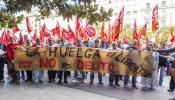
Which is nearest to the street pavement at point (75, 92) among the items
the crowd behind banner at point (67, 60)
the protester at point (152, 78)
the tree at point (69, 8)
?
the protester at point (152, 78)

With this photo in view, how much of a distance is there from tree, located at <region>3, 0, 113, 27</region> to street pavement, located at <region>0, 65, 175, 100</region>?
540 cm

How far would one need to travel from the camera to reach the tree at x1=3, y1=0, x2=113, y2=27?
4705 mm

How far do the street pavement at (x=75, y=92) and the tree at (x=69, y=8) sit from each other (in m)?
5.40

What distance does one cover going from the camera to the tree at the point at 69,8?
4705 millimetres

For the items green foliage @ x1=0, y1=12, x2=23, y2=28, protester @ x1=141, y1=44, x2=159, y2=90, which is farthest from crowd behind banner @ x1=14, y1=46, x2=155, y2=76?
green foliage @ x1=0, y1=12, x2=23, y2=28

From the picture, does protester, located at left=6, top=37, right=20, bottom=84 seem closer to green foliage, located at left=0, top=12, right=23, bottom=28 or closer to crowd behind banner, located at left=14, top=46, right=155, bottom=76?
crowd behind banner, located at left=14, top=46, right=155, bottom=76

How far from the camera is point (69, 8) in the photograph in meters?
4.91

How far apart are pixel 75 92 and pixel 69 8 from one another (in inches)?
265

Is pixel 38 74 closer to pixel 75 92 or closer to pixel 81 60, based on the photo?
pixel 81 60

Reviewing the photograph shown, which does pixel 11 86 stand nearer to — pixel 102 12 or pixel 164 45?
pixel 164 45

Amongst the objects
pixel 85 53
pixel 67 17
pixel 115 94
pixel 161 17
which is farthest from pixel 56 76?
pixel 161 17

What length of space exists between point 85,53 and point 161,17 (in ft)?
217

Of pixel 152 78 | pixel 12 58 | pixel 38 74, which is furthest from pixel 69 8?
pixel 38 74

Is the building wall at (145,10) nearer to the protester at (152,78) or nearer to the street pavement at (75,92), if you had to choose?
the protester at (152,78)
